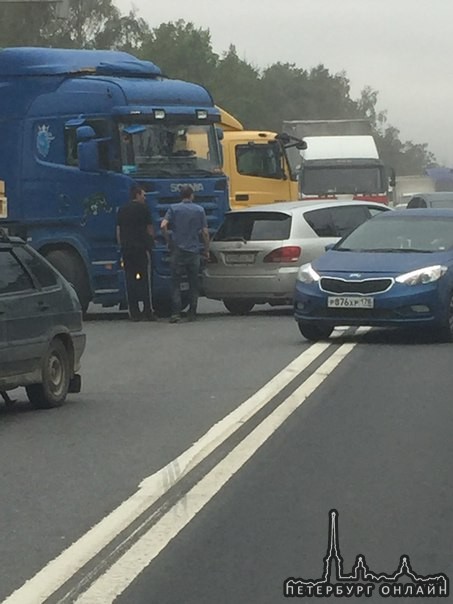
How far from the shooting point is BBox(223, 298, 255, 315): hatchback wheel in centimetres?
2373

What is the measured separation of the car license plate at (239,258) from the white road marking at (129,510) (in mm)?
8828

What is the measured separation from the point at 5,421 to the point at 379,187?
29484 millimetres

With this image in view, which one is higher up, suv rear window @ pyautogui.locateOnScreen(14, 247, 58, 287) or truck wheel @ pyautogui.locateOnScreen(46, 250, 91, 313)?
suv rear window @ pyautogui.locateOnScreen(14, 247, 58, 287)

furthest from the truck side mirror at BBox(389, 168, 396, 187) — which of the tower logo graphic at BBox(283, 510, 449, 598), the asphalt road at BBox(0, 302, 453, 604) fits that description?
the tower logo graphic at BBox(283, 510, 449, 598)

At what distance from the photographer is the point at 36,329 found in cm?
1307

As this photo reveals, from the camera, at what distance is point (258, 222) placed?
23.5 m

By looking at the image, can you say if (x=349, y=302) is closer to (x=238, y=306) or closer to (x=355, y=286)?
(x=355, y=286)

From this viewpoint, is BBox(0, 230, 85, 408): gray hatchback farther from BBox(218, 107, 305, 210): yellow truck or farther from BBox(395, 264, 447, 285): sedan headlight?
BBox(218, 107, 305, 210): yellow truck

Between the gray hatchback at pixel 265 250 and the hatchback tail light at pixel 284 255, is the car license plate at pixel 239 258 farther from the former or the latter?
the hatchback tail light at pixel 284 255

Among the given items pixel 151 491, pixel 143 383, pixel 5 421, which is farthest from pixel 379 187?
pixel 151 491

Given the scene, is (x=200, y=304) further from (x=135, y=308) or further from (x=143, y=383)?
(x=143, y=383)

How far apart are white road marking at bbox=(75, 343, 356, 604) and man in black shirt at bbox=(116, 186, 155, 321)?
29.1 ft

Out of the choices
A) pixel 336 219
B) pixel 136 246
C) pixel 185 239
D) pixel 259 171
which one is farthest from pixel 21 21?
pixel 185 239

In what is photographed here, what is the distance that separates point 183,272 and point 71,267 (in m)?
1.78
